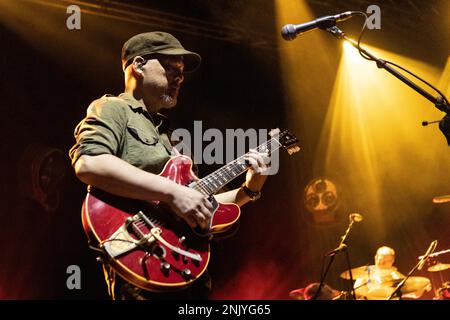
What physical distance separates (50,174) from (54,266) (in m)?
1.23

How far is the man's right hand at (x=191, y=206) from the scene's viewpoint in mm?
2617

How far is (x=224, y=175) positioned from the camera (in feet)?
10.6

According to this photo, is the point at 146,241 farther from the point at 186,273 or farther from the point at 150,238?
the point at 186,273

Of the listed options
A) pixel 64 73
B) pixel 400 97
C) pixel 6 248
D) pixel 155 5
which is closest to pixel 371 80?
pixel 400 97

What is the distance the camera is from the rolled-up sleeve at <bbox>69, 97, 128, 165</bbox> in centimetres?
261

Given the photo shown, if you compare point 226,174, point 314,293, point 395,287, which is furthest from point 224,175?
point 395,287

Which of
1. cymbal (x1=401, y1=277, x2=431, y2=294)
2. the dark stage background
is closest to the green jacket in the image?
the dark stage background

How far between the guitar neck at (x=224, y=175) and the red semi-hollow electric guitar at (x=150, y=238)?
16cm

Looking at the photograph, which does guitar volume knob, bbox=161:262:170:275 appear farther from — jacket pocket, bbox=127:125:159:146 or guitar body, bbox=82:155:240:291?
jacket pocket, bbox=127:125:159:146

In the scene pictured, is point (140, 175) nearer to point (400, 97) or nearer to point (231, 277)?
point (231, 277)

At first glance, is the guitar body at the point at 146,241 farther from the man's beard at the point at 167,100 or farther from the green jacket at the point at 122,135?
the man's beard at the point at 167,100

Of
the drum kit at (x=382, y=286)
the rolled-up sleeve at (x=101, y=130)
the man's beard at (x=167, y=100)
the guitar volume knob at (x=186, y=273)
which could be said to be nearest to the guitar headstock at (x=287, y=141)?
the man's beard at (x=167, y=100)

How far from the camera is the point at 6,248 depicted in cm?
579
